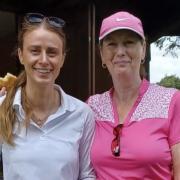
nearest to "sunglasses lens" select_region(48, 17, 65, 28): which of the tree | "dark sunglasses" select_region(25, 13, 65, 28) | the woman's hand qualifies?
"dark sunglasses" select_region(25, 13, 65, 28)

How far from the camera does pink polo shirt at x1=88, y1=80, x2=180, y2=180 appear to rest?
7.23 ft

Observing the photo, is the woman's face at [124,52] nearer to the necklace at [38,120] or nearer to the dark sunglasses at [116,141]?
the dark sunglasses at [116,141]

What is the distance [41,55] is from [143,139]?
0.58 m

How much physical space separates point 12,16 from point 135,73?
3.75 metres

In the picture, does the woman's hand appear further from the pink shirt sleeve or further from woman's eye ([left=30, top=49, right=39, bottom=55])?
the pink shirt sleeve

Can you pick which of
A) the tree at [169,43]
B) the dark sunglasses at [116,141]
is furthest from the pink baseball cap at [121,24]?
the tree at [169,43]

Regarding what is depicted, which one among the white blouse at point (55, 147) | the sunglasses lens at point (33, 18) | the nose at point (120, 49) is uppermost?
the sunglasses lens at point (33, 18)

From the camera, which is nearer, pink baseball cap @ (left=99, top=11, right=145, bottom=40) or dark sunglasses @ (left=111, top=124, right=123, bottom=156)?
dark sunglasses @ (left=111, top=124, right=123, bottom=156)

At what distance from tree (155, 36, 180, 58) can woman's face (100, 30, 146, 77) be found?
4.49 metres

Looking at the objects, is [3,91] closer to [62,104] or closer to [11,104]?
[11,104]

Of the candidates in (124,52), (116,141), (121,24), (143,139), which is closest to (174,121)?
(143,139)

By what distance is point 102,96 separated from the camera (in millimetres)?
2555

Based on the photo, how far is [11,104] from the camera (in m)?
2.30

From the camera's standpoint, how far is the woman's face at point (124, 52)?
2.35 meters
